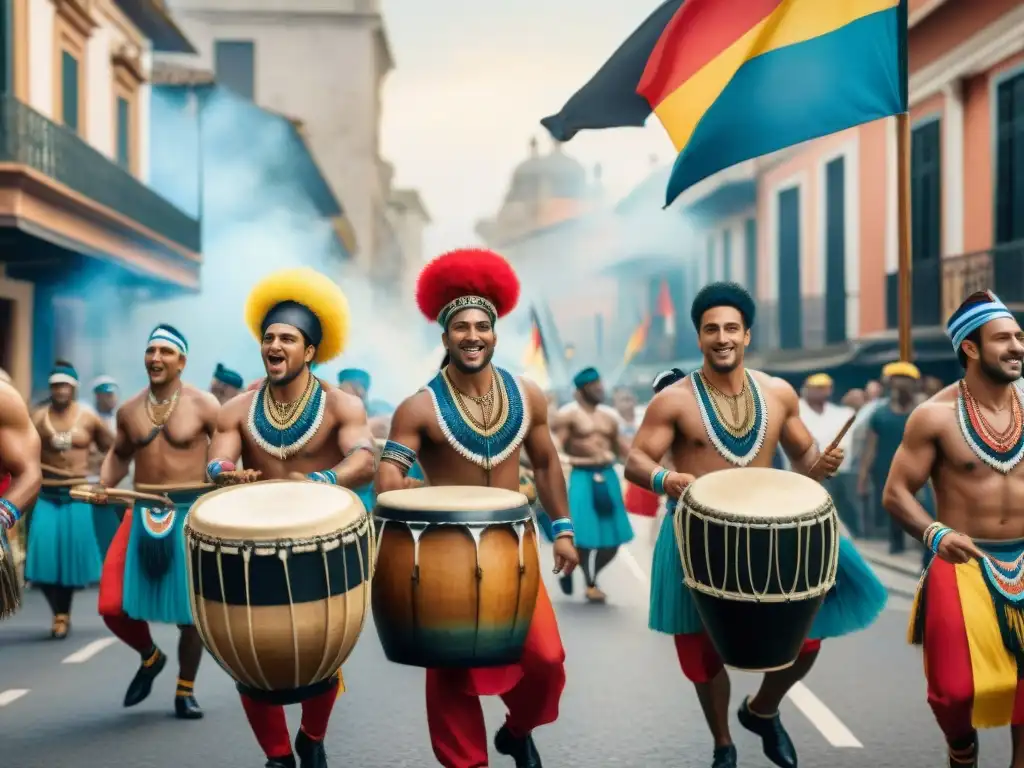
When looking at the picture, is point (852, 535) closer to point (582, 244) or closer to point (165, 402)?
point (165, 402)

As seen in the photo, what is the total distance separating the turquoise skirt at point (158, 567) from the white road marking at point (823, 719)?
3.24 m

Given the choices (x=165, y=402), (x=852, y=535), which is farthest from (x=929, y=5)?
(x=165, y=402)

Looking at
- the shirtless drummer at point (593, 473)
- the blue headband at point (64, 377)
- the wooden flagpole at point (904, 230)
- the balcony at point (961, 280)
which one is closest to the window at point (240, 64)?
the balcony at point (961, 280)

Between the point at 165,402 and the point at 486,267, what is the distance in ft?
9.21

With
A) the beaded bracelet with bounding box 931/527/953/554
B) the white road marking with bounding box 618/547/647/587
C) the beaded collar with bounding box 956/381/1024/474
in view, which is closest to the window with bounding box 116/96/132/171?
the white road marking with bounding box 618/547/647/587

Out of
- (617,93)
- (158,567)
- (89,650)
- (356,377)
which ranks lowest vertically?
(89,650)

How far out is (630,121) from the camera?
1053cm

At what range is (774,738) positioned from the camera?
22.4ft

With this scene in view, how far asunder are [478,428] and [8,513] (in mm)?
1854

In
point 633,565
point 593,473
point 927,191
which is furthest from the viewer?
point 927,191

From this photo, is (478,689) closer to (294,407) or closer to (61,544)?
(294,407)

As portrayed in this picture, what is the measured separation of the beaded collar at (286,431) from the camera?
673 centimetres

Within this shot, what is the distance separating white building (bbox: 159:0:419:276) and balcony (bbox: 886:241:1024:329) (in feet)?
114

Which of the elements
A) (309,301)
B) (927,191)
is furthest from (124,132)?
(309,301)
